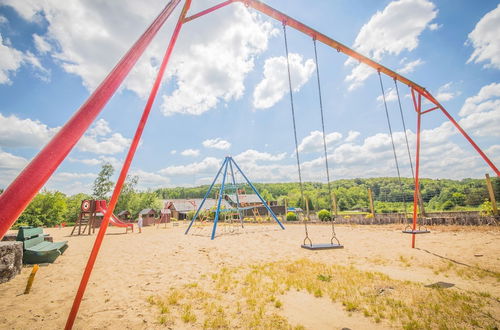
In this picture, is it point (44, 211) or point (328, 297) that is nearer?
point (328, 297)

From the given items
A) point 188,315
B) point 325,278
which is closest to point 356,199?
point 325,278

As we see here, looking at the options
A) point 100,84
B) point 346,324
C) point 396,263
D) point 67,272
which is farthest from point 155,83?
point 396,263

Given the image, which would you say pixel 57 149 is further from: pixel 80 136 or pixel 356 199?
pixel 356 199

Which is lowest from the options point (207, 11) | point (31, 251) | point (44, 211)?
point (31, 251)

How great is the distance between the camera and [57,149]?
156 cm

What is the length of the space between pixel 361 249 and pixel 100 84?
986cm

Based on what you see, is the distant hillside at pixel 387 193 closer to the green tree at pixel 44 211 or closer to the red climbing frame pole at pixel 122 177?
the red climbing frame pole at pixel 122 177

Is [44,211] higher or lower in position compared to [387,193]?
lower

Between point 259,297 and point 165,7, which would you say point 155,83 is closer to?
point 165,7

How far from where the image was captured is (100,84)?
200cm

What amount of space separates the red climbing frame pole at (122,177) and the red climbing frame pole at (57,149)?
98 centimetres

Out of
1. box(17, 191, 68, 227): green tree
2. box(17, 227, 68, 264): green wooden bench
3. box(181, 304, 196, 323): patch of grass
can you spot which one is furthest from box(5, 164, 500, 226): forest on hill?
box(17, 227, 68, 264): green wooden bench

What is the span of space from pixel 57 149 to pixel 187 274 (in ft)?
18.3

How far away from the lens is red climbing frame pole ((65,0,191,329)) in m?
2.70
